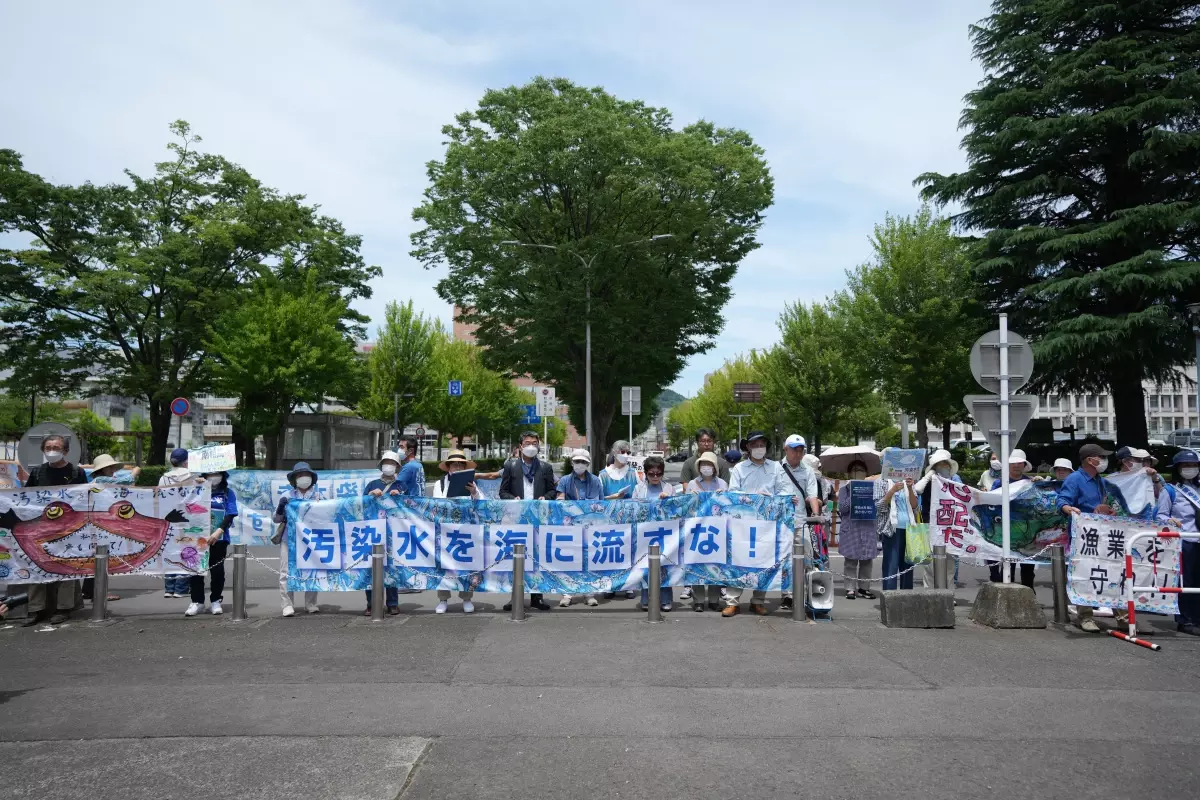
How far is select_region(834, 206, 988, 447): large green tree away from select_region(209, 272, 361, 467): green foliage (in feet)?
73.7

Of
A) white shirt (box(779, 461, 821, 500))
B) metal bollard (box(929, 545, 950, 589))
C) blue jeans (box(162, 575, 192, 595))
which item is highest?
white shirt (box(779, 461, 821, 500))

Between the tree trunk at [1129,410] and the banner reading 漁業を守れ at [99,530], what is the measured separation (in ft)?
75.0

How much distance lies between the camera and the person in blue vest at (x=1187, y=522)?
8797mm

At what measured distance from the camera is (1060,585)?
9.09 m

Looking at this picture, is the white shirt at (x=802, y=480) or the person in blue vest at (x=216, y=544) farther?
the white shirt at (x=802, y=480)

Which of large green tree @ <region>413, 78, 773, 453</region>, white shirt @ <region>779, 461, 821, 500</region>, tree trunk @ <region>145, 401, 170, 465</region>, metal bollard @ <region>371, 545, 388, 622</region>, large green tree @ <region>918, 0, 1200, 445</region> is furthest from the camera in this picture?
tree trunk @ <region>145, 401, 170, 465</region>

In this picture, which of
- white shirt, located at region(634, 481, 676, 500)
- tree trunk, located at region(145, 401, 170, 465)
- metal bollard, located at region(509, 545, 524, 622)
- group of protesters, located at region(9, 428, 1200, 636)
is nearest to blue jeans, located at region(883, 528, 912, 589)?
group of protesters, located at region(9, 428, 1200, 636)

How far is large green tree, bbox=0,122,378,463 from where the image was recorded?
117ft

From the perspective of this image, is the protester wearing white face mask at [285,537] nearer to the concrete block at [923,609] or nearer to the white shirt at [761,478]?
the white shirt at [761,478]

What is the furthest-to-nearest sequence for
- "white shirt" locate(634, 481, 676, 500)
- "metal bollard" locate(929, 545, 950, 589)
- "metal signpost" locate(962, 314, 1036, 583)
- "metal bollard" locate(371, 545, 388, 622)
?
1. "white shirt" locate(634, 481, 676, 500)
2. "metal bollard" locate(929, 545, 950, 589)
3. "metal signpost" locate(962, 314, 1036, 583)
4. "metal bollard" locate(371, 545, 388, 622)

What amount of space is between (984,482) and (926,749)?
7.35 m

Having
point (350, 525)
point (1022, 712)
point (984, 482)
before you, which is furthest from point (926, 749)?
point (984, 482)

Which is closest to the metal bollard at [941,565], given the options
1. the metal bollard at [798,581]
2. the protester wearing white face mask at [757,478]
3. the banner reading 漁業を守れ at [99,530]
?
the metal bollard at [798,581]

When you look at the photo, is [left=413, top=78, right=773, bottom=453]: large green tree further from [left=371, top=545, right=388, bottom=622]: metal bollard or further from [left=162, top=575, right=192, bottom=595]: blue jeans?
[left=371, top=545, right=388, bottom=622]: metal bollard
